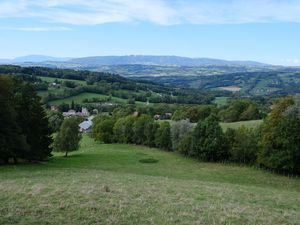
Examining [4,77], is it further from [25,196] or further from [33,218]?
[33,218]

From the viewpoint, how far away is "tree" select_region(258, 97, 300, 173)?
44469mm

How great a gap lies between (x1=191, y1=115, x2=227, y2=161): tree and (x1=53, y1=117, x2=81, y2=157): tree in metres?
19.3

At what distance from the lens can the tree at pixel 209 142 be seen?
188ft

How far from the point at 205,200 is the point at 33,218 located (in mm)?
9847

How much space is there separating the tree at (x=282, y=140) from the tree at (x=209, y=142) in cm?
945

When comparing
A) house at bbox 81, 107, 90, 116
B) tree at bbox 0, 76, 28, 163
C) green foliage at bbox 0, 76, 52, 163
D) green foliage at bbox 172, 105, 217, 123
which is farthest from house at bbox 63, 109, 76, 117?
tree at bbox 0, 76, 28, 163

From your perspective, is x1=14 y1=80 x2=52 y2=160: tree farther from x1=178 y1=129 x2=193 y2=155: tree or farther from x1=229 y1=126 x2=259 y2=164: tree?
x1=229 y1=126 x2=259 y2=164: tree

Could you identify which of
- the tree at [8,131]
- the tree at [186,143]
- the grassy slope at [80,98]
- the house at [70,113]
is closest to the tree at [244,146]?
the tree at [186,143]

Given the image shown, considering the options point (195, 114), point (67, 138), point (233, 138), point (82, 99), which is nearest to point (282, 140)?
point (233, 138)

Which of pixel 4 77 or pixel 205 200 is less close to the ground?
pixel 4 77

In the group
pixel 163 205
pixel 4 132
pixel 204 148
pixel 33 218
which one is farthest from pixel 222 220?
pixel 204 148

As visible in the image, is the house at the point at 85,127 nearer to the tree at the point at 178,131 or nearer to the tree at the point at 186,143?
the tree at the point at 178,131

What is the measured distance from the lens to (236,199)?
72.3ft

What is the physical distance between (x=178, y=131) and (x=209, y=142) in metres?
11.3
